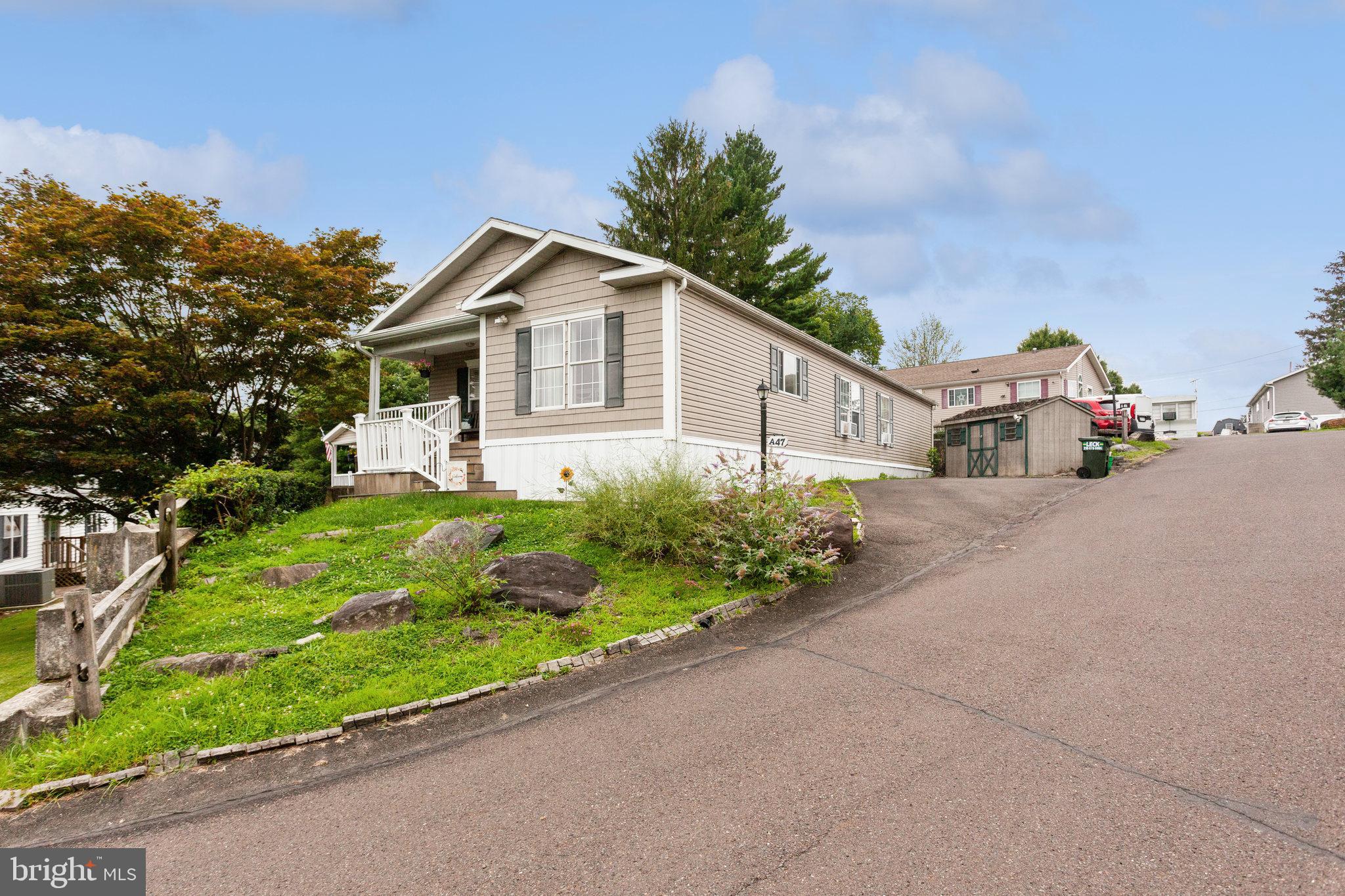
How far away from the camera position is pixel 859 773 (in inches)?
135

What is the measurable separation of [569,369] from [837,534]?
648cm

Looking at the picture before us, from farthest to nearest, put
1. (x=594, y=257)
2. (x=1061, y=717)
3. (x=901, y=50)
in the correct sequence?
(x=594, y=257) < (x=901, y=50) < (x=1061, y=717)

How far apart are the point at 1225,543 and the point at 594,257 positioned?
10654 mm

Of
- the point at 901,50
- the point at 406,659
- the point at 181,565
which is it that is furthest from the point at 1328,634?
the point at 181,565

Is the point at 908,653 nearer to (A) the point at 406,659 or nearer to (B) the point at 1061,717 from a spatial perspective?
(B) the point at 1061,717

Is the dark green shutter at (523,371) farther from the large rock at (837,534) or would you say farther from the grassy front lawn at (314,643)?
the large rock at (837,534)

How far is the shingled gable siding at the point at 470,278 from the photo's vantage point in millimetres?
14202

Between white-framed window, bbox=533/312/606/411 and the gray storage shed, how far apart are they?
1384cm

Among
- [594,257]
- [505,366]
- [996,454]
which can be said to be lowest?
[996,454]

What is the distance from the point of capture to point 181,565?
8477 millimetres

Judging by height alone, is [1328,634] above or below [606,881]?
A: above

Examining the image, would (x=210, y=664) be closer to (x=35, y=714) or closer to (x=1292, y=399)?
(x=35, y=714)

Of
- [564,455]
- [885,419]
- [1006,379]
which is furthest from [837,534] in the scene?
[1006,379]

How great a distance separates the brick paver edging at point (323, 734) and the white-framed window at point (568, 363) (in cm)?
671
